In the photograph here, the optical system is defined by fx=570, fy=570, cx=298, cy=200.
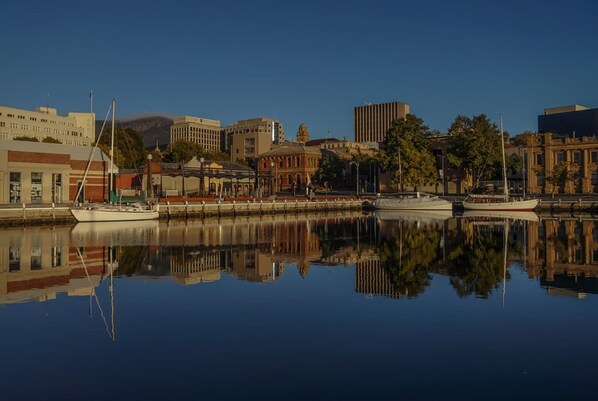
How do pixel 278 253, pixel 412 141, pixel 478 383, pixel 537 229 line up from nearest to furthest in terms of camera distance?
pixel 478 383 < pixel 278 253 < pixel 537 229 < pixel 412 141

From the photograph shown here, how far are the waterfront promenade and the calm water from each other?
2231cm

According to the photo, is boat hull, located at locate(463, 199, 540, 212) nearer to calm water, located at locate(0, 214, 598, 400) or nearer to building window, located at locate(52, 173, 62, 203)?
calm water, located at locate(0, 214, 598, 400)

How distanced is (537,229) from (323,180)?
77.5 m

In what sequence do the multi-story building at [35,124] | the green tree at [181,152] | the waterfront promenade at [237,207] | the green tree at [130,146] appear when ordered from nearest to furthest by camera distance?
the waterfront promenade at [237,207]
the green tree at [130,146]
the green tree at [181,152]
the multi-story building at [35,124]

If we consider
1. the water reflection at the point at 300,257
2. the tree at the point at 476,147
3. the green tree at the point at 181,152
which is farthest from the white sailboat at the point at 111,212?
the green tree at the point at 181,152

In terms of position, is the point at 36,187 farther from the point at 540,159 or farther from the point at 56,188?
the point at 540,159

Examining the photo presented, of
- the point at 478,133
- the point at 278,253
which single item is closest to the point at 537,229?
the point at 278,253

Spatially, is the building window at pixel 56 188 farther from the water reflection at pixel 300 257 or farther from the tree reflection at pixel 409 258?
the tree reflection at pixel 409 258

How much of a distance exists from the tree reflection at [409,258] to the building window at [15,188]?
138ft

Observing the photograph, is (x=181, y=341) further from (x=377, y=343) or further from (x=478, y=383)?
(x=478, y=383)

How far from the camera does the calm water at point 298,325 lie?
11.0 metres

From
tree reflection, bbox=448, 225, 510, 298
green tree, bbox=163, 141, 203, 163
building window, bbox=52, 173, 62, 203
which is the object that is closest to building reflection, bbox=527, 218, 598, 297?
tree reflection, bbox=448, 225, 510, 298

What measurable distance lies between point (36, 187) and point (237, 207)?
78.1 ft

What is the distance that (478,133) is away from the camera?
99.9 meters
